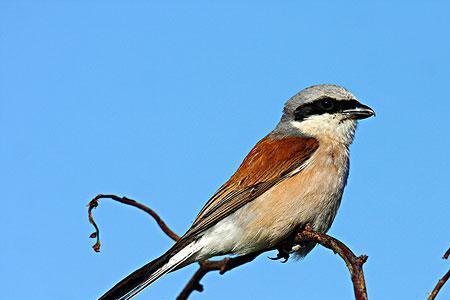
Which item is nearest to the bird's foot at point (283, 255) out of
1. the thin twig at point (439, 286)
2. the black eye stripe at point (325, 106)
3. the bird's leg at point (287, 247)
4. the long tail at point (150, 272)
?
the bird's leg at point (287, 247)

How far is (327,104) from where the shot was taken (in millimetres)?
4820

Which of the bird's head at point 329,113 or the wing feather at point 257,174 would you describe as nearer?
the wing feather at point 257,174

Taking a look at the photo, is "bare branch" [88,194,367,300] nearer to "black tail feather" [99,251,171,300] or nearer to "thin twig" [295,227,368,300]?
"thin twig" [295,227,368,300]

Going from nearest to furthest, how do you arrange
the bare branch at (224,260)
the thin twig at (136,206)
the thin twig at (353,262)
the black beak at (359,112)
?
the thin twig at (353,262)
the bare branch at (224,260)
the thin twig at (136,206)
the black beak at (359,112)

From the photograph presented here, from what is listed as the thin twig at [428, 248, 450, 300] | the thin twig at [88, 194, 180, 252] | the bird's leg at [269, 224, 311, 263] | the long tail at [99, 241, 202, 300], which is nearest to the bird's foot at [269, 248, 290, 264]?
the bird's leg at [269, 224, 311, 263]

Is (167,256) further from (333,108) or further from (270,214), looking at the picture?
(333,108)

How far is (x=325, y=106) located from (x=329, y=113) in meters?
0.06

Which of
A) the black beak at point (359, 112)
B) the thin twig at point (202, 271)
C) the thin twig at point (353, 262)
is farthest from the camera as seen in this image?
the black beak at point (359, 112)

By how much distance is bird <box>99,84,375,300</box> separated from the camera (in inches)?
159

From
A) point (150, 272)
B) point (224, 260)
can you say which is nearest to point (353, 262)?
point (224, 260)

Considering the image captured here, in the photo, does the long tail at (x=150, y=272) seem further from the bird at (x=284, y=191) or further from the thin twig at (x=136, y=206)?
the thin twig at (x=136, y=206)

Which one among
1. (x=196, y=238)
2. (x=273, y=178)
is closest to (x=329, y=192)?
(x=273, y=178)

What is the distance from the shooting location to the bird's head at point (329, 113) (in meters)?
4.76

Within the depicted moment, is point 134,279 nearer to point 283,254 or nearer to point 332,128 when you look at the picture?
point 283,254
